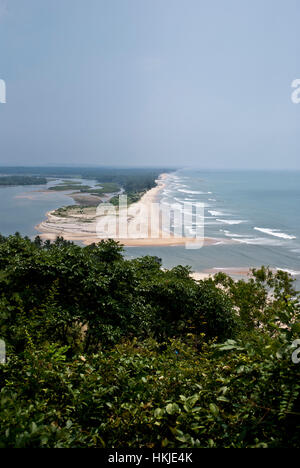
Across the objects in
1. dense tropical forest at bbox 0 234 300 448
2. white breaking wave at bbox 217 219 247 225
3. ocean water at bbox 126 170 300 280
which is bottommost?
ocean water at bbox 126 170 300 280

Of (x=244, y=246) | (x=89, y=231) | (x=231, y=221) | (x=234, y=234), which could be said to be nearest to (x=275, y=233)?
(x=234, y=234)

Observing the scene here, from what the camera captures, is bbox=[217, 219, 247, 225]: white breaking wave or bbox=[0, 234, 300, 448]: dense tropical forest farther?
bbox=[217, 219, 247, 225]: white breaking wave

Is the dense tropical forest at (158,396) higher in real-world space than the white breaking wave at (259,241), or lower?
higher

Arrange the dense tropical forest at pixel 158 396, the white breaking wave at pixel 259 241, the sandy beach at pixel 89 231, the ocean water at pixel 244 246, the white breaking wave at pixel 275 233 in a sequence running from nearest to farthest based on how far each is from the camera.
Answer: the dense tropical forest at pixel 158 396 < the ocean water at pixel 244 246 < the white breaking wave at pixel 259 241 < the sandy beach at pixel 89 231 < the white breaking wave at pixel 275 233

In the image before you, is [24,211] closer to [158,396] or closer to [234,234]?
[234,234]

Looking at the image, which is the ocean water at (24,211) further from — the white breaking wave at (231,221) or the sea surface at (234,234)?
the white breaking wave at (231,221)

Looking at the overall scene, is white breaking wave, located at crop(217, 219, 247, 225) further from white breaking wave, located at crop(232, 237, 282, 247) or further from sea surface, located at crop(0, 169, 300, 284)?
white breaking wave, located at crop(232, 237, 282, 247)

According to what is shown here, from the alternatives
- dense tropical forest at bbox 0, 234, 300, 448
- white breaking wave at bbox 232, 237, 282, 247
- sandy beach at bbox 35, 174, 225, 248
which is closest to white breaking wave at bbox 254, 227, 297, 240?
white breaking wave at bbox 232, 237, 282, 247

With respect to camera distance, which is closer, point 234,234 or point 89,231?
point 234,234

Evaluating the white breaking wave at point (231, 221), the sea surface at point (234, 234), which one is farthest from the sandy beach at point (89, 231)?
the white breaking wave at point (231, 221)
